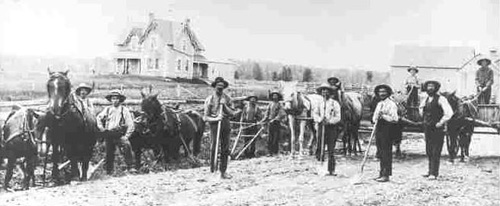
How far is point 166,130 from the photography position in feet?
15.8

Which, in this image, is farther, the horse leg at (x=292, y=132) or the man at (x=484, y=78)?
the horse leg at (x=292, y=132)

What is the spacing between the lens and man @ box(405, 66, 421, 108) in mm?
4629

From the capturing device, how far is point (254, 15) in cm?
451

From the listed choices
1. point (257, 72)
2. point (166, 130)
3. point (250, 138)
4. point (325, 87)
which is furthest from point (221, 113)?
point (250, 138)

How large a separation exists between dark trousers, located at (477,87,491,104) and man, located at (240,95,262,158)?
1.85m

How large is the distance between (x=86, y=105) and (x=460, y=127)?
119 inches

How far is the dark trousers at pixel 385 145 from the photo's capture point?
14.3ft

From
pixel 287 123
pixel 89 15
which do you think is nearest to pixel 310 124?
pixel 287 123

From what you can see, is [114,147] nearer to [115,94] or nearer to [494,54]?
[115,94]

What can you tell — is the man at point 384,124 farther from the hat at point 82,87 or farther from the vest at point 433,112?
the hat at point 82,87

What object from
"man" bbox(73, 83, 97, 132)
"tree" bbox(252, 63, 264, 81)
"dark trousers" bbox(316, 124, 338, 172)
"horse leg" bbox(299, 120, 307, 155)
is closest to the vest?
"dark trousers" bbox(316, 124, 338, 172)

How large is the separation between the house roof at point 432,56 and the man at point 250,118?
47.9 inches

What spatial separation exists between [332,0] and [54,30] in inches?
81.6

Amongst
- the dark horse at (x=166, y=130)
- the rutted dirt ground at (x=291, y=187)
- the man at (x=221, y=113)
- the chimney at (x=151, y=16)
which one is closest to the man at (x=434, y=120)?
the rutted dirt ground at (x=291, y=187)
